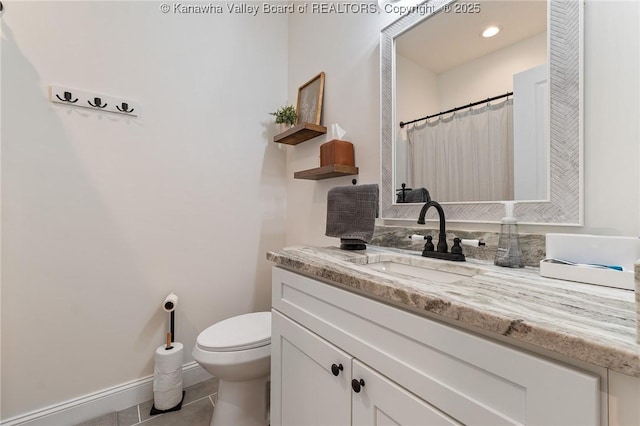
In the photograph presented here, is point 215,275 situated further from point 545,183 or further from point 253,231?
point 545,183

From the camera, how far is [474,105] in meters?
1.07

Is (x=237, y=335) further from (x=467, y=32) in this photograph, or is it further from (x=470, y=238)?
(x=467, y=32)

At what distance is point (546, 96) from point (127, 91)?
188 centimetres

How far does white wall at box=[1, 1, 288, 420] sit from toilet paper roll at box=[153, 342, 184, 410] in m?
0.13

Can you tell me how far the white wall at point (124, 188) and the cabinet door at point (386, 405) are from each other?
130cm

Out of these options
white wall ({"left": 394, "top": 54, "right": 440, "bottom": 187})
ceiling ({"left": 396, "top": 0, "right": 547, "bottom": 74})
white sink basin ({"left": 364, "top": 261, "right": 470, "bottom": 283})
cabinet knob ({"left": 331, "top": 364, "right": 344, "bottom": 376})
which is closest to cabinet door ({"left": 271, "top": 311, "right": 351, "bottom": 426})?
cabinet knob ({"left": 331, "top": 364, "right": 344, "bottom": 376})

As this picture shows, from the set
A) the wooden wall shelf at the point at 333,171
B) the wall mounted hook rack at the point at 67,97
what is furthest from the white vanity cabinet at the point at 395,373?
the wall mounted hook rack at the point at 67,97

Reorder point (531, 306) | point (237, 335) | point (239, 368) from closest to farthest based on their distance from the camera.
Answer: point (531, 306)
point (239, 368)
point (237, 335)

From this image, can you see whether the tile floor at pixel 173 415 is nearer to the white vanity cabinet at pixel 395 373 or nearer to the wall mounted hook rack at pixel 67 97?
the white vanity cabinet at pixel 395 373

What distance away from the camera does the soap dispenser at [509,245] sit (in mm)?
862

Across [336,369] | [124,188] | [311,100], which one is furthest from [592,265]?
[124,188]

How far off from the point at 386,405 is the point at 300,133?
57.8 inches

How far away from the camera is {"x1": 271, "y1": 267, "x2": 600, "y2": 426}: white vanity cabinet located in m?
0.42

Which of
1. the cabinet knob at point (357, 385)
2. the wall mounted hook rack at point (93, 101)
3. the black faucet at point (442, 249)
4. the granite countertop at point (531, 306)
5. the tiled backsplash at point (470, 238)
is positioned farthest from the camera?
the wall mounted hook rack at point (93, 101)
